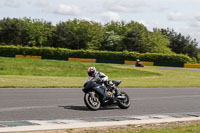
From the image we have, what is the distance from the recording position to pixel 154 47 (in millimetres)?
101562

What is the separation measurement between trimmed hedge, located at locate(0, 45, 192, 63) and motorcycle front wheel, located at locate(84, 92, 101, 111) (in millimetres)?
54773

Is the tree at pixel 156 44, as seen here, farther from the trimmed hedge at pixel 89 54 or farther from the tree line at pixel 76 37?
the trimmed hedge at pixel 89 54

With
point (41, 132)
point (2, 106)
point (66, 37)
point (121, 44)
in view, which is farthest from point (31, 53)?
point (41, 132)

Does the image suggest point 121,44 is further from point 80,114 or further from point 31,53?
point 80,114

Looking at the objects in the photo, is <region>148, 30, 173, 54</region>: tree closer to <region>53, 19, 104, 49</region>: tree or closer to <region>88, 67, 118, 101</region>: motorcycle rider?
<region>53, 19, 104, 49</region>: tree

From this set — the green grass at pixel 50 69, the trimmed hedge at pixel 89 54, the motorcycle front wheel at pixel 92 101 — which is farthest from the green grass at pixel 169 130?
the trimmed hedge at pixel 89 54

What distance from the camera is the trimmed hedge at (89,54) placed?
219 feet

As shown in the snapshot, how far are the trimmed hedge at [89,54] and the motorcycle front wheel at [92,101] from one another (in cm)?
5477

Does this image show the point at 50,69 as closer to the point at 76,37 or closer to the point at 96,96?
the point at 96,96

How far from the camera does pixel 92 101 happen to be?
11.9 m

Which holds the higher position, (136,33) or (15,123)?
(136,33)

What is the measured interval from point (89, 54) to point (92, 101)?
6001 cm

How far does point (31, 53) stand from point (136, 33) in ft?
118

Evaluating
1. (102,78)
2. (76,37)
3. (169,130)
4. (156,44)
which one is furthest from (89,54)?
(169,130)
